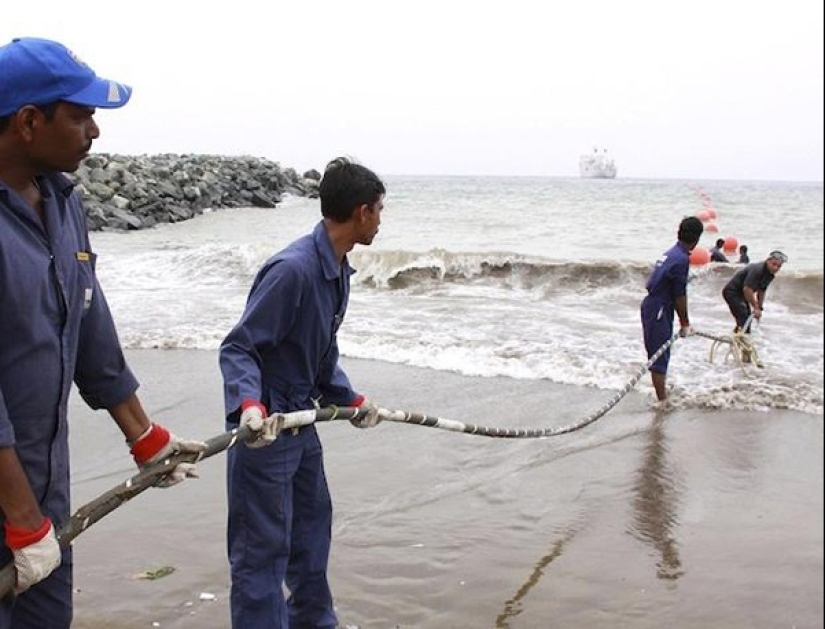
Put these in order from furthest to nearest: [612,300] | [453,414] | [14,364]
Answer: [612,300] → [453,414] → [14,364]

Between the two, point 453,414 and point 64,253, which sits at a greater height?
point 64,253

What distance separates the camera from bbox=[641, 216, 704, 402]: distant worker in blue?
725 centimetres

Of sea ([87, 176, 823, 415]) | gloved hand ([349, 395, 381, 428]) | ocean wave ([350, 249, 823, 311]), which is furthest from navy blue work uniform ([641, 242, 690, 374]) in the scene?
ocean wave ([350, 249, 823, 311])

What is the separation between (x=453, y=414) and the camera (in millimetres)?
7078

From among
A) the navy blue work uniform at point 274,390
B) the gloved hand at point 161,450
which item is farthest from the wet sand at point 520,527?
the gloved hand at point 161,450

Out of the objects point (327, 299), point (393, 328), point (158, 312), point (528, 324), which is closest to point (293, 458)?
point (327, 299)

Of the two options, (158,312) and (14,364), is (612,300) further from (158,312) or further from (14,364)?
(14,364)

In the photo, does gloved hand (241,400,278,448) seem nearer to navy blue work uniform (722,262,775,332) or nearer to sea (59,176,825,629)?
sea (59,176,825,629)

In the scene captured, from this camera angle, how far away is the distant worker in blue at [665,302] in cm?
725

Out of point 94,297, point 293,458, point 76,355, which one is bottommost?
point 293,458

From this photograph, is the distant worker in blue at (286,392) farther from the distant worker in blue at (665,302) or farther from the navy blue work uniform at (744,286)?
the navy blue work uniform at (744,286)

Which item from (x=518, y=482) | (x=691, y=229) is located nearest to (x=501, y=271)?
(x=691, y=229)

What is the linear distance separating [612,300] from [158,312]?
24.2 feet

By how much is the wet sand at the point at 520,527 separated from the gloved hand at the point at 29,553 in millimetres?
1572
